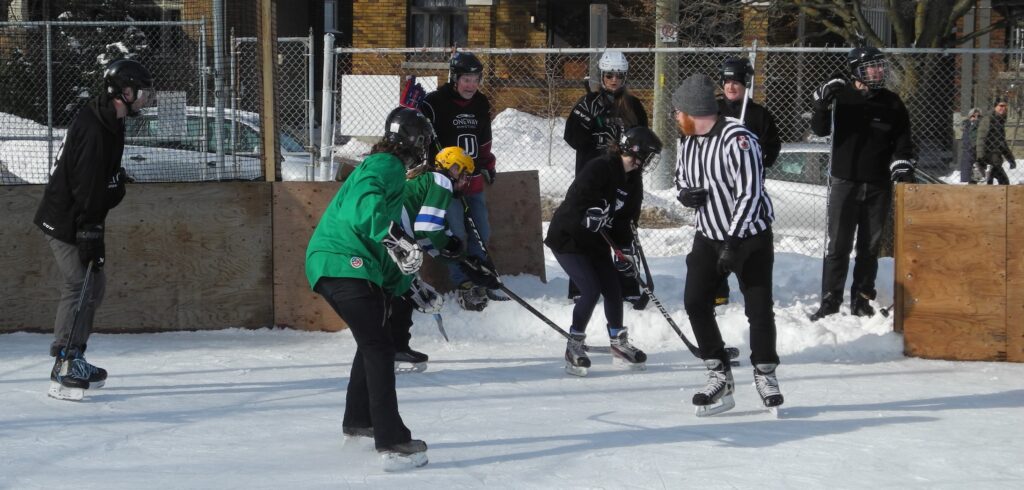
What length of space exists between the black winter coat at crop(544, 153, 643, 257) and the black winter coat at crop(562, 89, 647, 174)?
119cm

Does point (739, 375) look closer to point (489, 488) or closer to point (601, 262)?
point (601, 262)

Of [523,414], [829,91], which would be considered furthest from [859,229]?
[523,414]

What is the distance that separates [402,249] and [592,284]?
7.60 ft

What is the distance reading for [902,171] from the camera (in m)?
7.66

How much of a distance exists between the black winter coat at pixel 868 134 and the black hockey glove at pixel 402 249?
416 centimetres

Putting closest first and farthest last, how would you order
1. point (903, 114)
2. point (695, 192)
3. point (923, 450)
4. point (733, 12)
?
point (923, 450)
point (695, 192)
point (903, 114)
point (733, 12)

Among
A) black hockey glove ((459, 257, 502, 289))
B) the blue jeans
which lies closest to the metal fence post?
the blue jeans

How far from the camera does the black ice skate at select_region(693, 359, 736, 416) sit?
5.93m

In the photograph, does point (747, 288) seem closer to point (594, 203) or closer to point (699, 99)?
point (699, 99)

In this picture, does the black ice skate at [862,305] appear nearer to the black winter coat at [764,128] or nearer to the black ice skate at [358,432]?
the black winter coat at [764,128]

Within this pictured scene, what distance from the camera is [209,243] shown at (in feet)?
26.7

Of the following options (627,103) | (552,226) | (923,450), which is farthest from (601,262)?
(923,450)

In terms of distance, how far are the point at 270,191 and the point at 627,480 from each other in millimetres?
4290

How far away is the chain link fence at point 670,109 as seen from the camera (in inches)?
408
